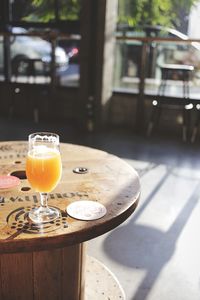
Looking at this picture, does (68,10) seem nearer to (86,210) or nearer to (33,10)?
(33,10)

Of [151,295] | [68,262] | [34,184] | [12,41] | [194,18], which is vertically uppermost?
[194,18]

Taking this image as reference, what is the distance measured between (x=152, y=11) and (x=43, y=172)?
4.63 meters

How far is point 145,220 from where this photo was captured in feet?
9.06

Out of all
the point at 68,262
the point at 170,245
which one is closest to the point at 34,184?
the point at 68,262

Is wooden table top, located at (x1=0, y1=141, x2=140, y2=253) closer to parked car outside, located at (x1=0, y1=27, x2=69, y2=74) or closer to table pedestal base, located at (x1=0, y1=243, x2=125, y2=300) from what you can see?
table pedestal base, located at (x1=0, y1=243, x2=125, y2=300)

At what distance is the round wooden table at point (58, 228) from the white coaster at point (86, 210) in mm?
18

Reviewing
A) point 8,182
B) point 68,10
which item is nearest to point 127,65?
point 68,10

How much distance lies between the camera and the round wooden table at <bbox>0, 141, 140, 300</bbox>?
1.19m

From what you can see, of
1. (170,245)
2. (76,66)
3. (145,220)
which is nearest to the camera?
(170,245)

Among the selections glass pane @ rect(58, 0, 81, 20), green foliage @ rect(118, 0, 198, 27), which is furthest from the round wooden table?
glass pane @ rect(58, 0, 81, 20)

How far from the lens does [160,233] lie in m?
2.60

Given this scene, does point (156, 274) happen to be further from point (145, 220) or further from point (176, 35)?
point (176, 35)

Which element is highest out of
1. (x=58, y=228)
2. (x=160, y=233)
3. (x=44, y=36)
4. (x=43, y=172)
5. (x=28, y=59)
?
(x=44, y=36)

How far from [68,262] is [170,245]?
1.07 meters
